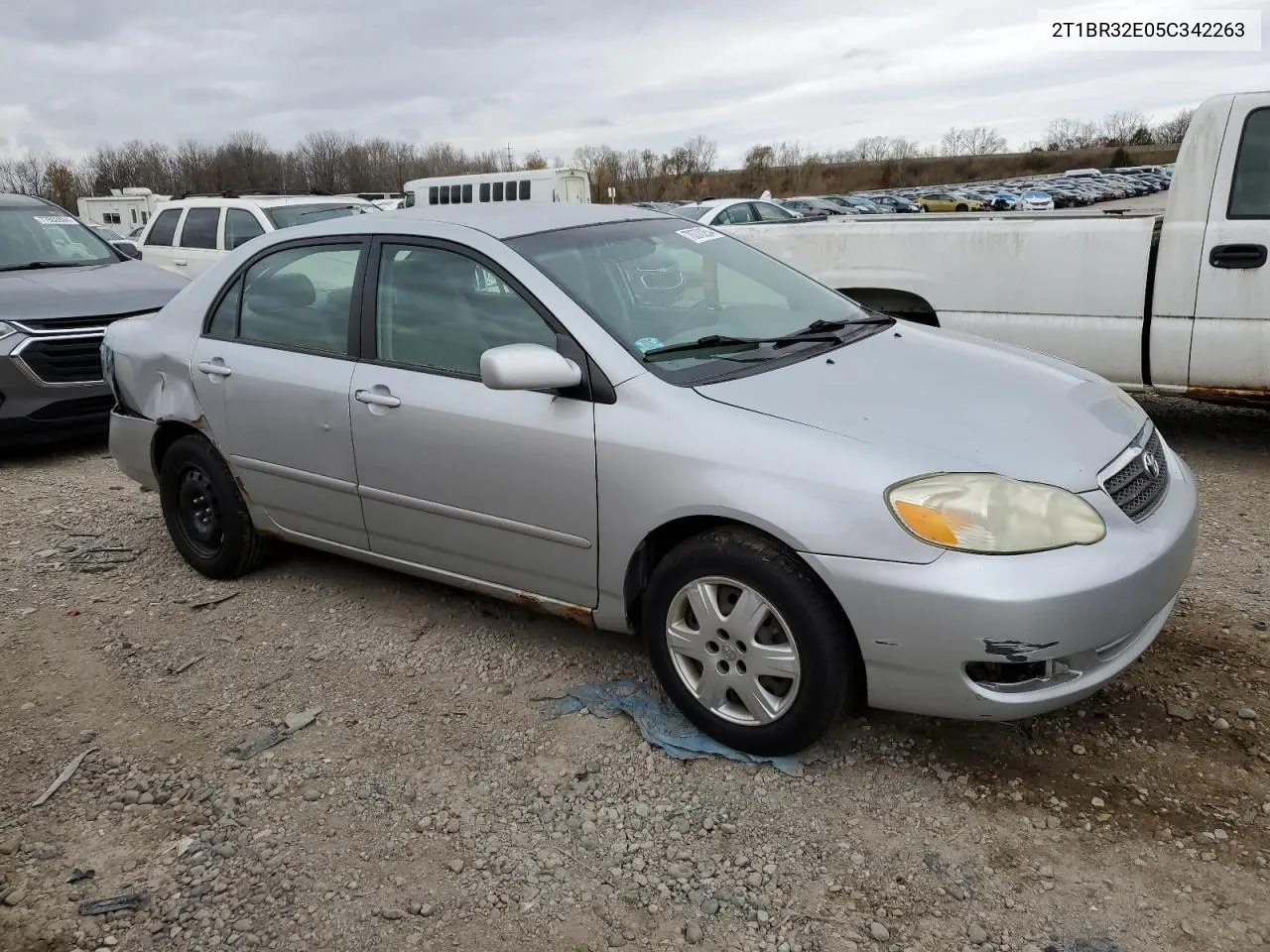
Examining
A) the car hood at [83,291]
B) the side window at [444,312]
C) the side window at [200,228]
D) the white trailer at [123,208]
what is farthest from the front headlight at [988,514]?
the white trailer at [123,208]

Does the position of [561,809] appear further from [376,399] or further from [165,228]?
[165,228]

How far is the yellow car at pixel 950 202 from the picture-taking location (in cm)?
3950

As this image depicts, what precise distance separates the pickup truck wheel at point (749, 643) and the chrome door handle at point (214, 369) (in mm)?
2181

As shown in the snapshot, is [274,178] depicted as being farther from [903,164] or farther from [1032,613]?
[1032,613]

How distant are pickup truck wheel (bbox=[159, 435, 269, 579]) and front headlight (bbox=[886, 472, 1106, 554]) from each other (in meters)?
3.01

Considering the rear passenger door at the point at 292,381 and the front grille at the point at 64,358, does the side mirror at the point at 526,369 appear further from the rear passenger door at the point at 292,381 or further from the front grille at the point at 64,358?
the front grille at the point at 64,358

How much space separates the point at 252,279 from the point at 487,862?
9.04 ft

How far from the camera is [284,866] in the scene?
2.73m

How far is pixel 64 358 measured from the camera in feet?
23.0

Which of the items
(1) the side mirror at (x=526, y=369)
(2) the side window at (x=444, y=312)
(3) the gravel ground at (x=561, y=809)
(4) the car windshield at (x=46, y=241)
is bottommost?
(3) the gravel ground at (x=561, y=809)

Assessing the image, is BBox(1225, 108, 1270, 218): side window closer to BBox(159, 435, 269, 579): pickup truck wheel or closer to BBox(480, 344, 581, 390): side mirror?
BBox(480, 344, 581, 390): side mirror

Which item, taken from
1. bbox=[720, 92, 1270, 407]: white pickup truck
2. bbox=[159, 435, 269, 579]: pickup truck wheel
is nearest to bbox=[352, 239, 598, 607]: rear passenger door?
bbox=[159, 435, 269, 579]: pickup truck wheel

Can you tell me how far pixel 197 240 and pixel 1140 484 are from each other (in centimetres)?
1093

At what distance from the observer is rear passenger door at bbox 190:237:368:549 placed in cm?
387
